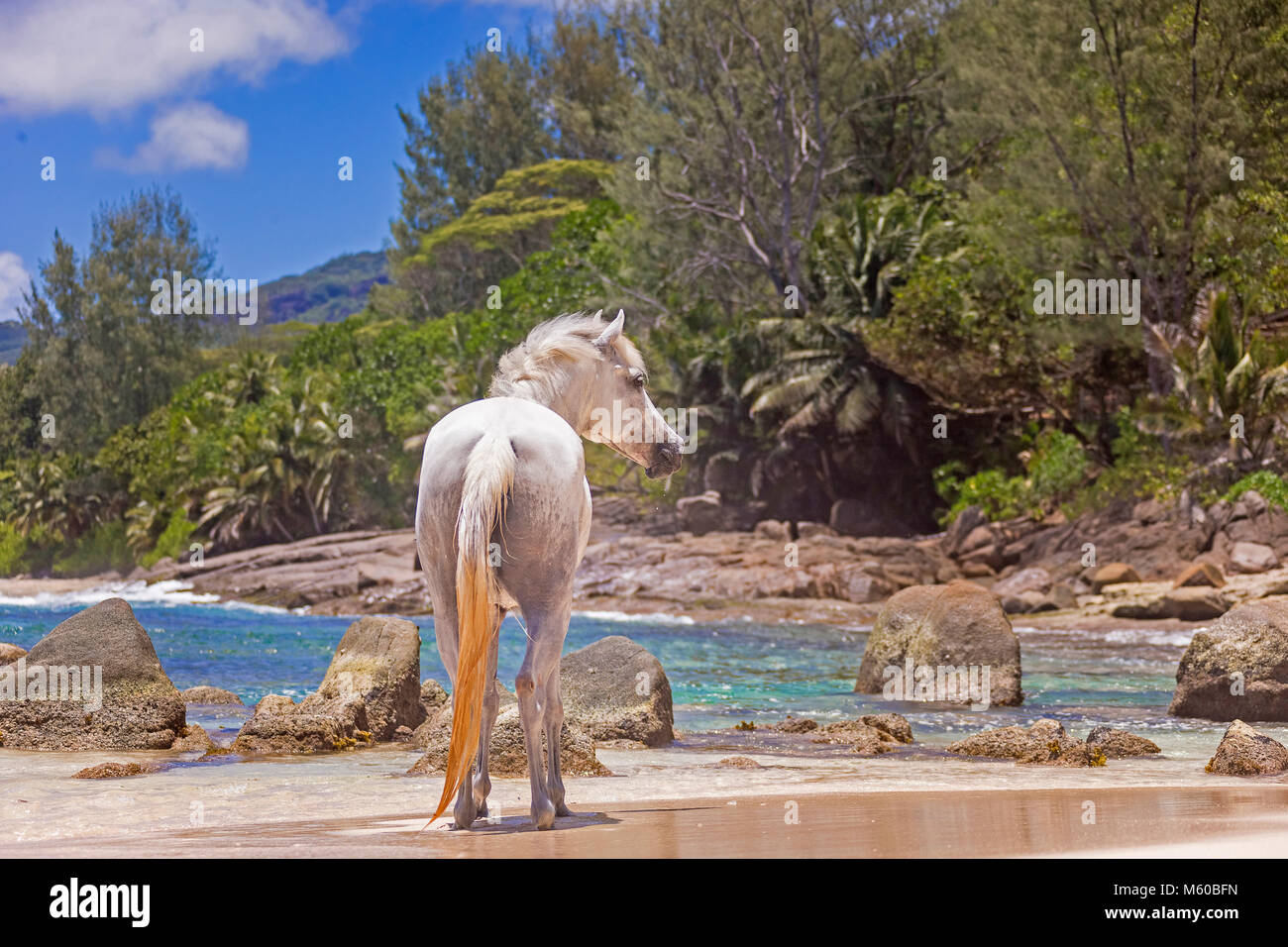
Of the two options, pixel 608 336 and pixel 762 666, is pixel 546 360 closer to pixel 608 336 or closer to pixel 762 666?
pixel 608 336

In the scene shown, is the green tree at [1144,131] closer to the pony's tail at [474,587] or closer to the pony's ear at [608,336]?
the pony's ear at [608,336]

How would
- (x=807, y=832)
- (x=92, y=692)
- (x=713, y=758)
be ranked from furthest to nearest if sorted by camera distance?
(x=92, y=692)
(x=713, y=758)
(x=807, y=832)

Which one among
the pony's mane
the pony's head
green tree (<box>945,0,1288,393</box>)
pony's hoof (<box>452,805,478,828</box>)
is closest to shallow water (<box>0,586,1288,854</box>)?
pony's hoof (<box>452,805,478,828</box>)

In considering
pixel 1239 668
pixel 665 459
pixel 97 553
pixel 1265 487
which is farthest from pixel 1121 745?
pixel 97 553

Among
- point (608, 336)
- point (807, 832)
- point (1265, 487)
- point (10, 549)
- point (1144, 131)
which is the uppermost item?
point (1144, 131)

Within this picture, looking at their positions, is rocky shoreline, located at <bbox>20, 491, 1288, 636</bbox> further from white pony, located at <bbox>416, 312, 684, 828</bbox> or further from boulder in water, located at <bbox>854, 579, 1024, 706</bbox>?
white pony, located at <bbox>416, 312, 684, 828</bbox>

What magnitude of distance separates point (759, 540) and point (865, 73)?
19087 millimetres

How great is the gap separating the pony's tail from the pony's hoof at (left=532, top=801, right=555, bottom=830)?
0.37m

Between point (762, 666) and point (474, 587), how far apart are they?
13.8 meters

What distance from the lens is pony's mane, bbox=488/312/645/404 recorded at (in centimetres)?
563

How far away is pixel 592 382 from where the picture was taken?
5.81 m

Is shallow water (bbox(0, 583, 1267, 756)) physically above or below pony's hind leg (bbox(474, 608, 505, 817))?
below

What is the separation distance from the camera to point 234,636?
82.7 ft
